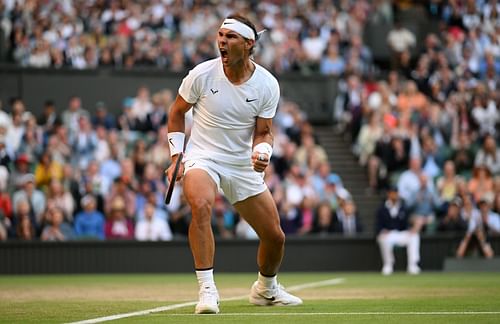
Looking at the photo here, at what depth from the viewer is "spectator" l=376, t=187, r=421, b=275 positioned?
23.1 m

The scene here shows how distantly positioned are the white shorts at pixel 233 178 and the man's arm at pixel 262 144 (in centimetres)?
26

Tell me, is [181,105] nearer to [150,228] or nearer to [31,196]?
[31,196]

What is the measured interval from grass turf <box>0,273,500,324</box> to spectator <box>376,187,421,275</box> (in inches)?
233

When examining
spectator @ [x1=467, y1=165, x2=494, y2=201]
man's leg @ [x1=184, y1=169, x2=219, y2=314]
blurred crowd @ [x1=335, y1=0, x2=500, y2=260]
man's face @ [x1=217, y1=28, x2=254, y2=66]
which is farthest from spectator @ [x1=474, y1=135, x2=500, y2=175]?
man's leg @ [x1=184, y1=169, x2=219, y2=314]

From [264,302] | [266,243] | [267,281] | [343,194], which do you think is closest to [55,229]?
[343,194]

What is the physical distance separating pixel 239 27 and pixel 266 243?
1920 mm

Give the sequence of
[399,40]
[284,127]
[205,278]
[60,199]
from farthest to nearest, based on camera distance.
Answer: [399,40] < [284,127] < [60,199] < [205,278]

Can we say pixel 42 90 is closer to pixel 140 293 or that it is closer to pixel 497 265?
pixel 497 265

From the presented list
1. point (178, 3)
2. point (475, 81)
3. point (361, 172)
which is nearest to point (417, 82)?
point (475, 81)

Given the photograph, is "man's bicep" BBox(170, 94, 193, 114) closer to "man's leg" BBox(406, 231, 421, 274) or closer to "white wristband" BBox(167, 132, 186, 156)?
"white wristband" BBox(167, 132, 186, 156)

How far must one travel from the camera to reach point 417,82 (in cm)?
3017

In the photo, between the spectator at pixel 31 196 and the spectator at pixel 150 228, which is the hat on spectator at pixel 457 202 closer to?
the spectator at pixel 150 228

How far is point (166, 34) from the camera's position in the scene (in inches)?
1075

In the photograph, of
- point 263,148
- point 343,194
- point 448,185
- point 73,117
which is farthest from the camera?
point 448,185
